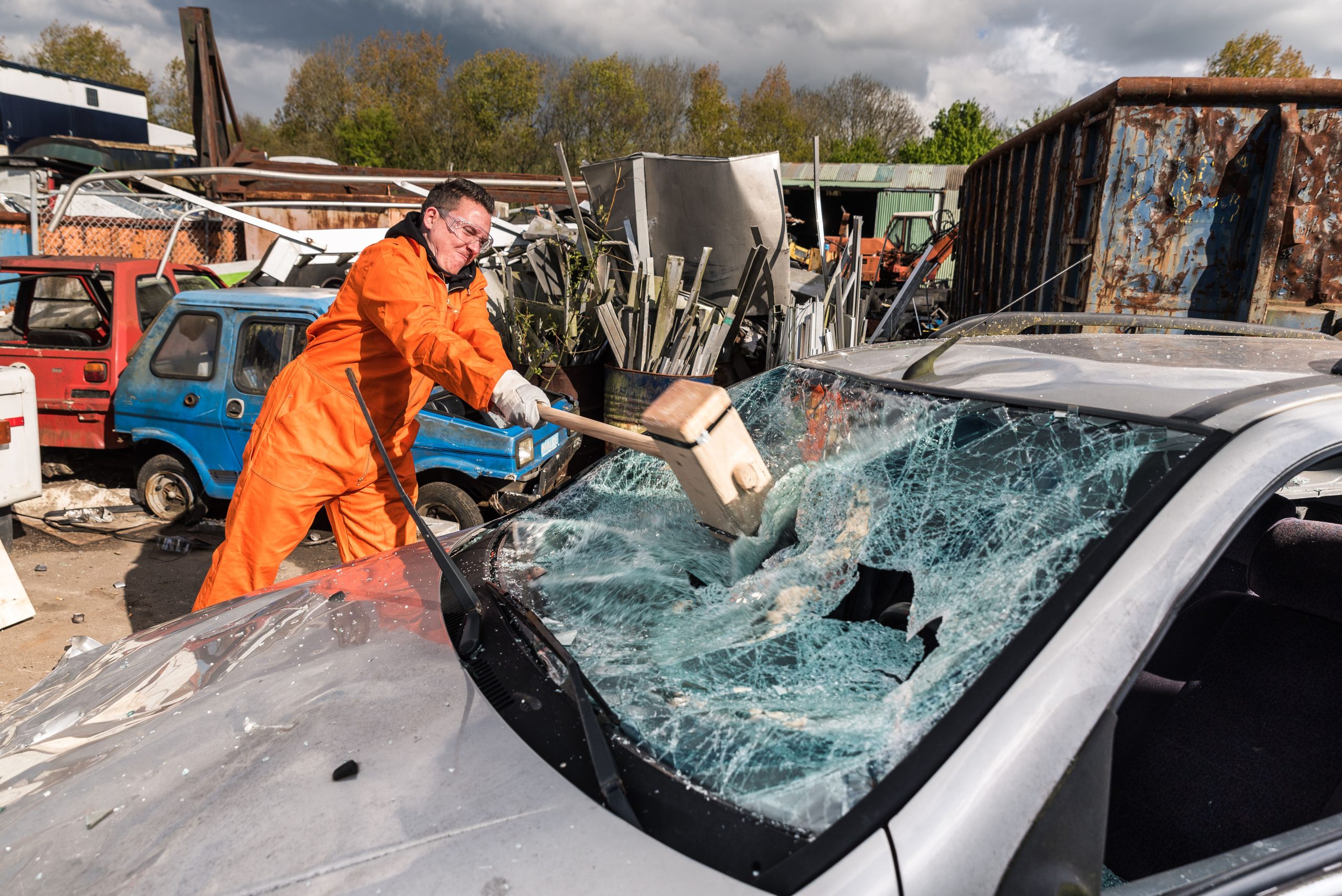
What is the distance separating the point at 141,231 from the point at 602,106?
34.4m

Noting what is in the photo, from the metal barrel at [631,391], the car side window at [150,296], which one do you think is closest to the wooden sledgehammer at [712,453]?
the metal barrel at [631,391]

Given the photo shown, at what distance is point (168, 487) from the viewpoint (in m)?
5.23

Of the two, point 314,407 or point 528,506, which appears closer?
point 528,506

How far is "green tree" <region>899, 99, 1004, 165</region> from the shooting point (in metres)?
34.4

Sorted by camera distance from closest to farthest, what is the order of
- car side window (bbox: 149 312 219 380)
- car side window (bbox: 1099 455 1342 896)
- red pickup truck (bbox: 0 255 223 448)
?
car side window (bbox: 1099 455 1342 896)
car side window (bbox: 149 312 219 380)
red pickup truck (bbox: 0 255 223 448)

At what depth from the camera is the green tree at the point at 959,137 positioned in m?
34.4

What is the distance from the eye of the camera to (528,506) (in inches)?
87.4

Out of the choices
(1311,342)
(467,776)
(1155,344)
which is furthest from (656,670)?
(1311,342)

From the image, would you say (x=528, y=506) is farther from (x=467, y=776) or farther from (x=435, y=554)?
(x=467, y=776)

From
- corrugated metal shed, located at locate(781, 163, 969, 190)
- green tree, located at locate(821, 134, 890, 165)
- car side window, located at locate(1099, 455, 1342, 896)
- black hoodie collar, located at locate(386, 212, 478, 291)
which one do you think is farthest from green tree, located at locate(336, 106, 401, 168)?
car side window, located at locate(1099, 455, 1342, 896)

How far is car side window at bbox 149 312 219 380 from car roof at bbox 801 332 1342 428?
410 centimetres

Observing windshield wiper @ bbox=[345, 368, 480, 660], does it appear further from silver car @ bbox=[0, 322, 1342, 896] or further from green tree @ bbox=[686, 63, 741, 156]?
green tree @ bbox=[686, 63, 741, 156]

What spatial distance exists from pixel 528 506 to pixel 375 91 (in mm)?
44977

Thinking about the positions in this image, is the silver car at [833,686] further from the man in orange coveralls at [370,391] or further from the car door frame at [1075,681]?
the man in orange coveralls at [370,391]
